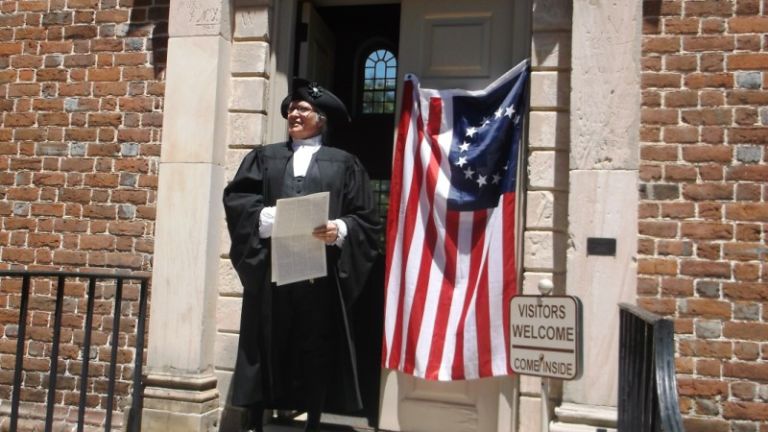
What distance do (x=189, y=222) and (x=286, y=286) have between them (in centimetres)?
105

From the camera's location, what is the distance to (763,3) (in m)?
4.59

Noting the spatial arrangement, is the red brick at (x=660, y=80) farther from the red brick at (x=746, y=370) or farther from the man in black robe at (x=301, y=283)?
the man in black robe at (x=301, y=283)

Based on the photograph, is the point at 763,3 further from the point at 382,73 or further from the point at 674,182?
the point at 382,73

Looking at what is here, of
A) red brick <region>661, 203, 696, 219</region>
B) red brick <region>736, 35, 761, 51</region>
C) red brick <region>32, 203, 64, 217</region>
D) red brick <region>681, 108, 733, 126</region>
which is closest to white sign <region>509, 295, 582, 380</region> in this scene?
red brick <region>661, 203, 696, 219</region>

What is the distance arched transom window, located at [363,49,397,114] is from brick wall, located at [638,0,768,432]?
2458 millimetres

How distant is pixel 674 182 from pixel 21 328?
3.77 meters

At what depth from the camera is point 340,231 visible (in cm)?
454

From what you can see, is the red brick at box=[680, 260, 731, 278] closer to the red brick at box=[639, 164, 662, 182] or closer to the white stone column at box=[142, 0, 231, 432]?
the red brick at box=[639, 164, 662, 182]

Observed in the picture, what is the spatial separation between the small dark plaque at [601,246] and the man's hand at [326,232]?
1.58 meters

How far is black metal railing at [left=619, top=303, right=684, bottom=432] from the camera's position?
271 centimetres

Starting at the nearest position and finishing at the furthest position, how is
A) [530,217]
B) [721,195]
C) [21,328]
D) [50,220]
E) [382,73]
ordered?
[21,328], [721,195], [530,217], [50,220], [382,73]

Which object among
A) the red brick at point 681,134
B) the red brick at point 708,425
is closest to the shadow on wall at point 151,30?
the red brick at point 681,134

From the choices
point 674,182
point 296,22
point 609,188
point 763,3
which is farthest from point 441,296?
point 763,3

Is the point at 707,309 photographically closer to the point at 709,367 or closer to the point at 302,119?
the point at 709,367
